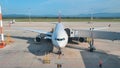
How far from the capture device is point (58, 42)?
31.3 meters

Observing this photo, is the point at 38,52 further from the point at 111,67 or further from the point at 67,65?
the point at 111,67

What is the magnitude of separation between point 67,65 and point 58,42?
544cm

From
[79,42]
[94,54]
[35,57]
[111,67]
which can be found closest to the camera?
[111,67]

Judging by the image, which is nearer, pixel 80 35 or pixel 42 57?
pixel 42 57

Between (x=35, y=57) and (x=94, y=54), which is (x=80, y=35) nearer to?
(x=94, y=54)

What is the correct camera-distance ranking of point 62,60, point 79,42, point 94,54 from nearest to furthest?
1. point 62,60
2. point 94,54
3. point 79,42

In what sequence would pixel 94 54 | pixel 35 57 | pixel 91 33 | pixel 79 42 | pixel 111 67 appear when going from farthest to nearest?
pixel 79 42 → pixel 91 33 → pixel 94 54 → pixel 35 57 → pixel 111 67

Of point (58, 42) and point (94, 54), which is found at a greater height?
point (58, 42)

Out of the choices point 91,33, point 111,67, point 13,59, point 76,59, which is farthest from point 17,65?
point 91,33

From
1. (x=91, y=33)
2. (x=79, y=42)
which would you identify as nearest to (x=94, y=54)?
(x=91, y=33)

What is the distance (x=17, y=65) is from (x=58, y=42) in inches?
290

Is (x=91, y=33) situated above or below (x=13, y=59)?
above

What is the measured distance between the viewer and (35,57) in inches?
1227

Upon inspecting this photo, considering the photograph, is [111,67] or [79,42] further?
[79,42]
